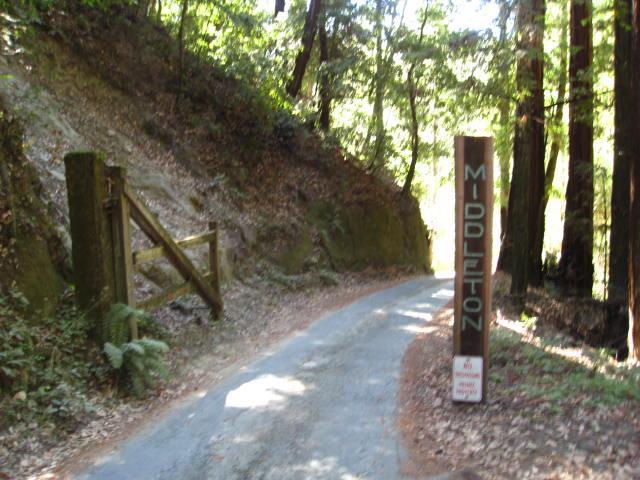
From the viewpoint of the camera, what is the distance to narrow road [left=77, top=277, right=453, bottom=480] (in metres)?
5.57

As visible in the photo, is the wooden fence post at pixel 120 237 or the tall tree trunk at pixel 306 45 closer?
the wooden fence post at pixel 120 237

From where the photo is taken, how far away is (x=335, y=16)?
77.4 feet

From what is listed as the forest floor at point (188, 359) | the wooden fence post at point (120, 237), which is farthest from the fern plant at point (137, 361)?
the wooden fence post at point (120, 237)

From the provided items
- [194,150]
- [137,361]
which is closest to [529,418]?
[137,361]

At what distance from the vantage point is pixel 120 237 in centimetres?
802

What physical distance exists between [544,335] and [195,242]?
6.54m

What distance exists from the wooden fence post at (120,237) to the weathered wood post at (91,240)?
15cm

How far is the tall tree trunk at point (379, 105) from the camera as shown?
22.1 metres

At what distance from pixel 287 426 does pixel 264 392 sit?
121 centimetres

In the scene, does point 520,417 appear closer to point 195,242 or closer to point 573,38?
point 195,242

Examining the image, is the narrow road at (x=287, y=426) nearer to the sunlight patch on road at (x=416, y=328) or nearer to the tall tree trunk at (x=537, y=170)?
the sunlight patch on road at (x=416, y=328)

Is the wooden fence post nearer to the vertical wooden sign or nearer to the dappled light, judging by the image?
the dappled light

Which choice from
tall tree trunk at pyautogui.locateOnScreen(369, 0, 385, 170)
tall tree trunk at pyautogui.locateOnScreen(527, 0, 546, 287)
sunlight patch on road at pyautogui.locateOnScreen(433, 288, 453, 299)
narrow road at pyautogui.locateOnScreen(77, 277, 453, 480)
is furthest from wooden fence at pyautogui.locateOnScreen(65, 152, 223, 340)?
tall tree trunk at pyautogui.locateOnScreen(369, 0, 385, 170)

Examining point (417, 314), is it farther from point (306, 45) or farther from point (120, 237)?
point (306, 45)
